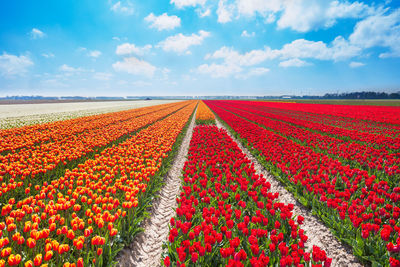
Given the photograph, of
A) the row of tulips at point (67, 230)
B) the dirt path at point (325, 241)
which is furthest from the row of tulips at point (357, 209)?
the row of tulips at point (67, 230)

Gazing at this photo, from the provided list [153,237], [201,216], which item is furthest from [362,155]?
[153,237]

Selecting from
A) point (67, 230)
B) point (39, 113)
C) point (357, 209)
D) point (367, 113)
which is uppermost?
point (39, 113)

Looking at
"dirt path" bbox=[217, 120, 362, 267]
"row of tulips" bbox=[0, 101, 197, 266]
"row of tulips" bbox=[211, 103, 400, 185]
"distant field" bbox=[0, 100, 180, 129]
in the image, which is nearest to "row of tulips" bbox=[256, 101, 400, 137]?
"row of tulips" bbox=[211, 103, 400, 185]

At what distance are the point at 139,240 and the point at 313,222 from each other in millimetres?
4344

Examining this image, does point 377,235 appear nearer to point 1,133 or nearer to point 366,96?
point 1,133

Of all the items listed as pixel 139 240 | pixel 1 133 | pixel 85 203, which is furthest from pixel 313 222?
pixel 1 133

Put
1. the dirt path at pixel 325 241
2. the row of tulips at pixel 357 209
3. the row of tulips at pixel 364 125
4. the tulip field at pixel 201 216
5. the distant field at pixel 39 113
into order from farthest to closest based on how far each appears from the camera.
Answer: the distant field at pixel 39 113 < the row of tulips at pixel 364 125 < the dirt path at pixel 325 241 < the row of tulips at pixel 357 209 < the tulip field at pixel 201 216

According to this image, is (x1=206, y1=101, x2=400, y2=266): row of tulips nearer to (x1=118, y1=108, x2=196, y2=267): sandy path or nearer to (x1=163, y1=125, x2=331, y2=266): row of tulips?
(x1=163, y1=125, x2=331, y2=266): row of tulips

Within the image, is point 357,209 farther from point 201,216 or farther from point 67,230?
point 67,230

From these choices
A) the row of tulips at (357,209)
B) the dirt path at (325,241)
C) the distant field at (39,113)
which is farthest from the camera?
the distant field at (39,113)

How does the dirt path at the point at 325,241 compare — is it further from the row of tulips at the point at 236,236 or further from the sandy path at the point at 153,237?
the sandy path at the point at 153,237

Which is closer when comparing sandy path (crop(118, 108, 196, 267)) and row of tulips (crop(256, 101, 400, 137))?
sandy path (crop(118, 108, 196, 267))

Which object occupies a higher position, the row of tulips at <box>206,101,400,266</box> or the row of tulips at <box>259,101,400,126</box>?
the row of tulips at <box>259,101,400,126</box>

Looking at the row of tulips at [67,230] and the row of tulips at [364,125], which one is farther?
the row of tulips at [364,125]
